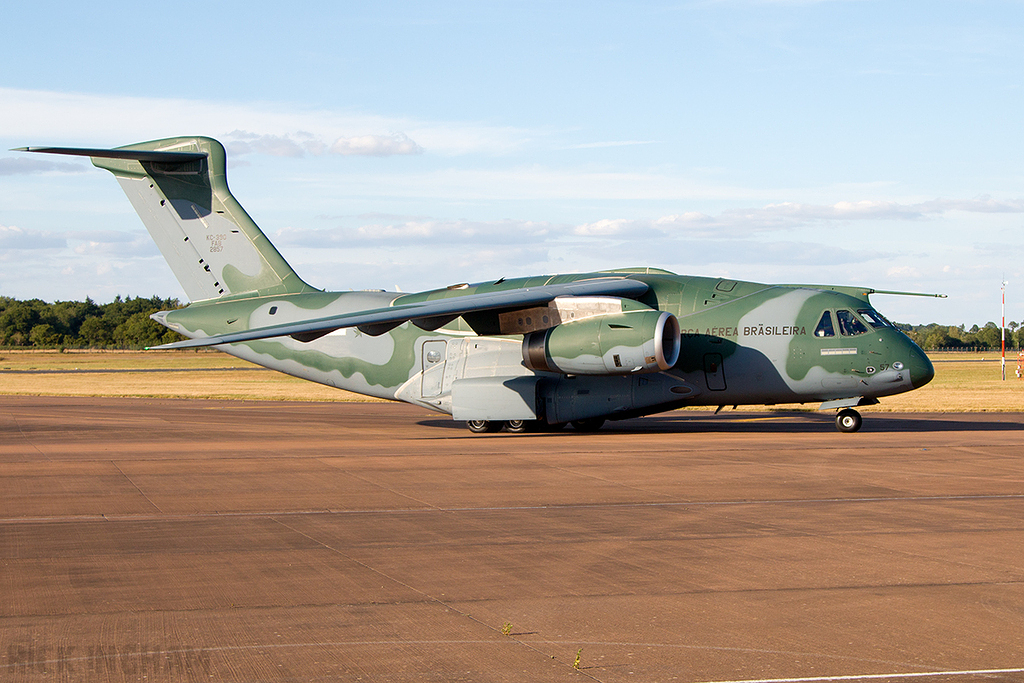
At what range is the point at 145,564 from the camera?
8.78 metres

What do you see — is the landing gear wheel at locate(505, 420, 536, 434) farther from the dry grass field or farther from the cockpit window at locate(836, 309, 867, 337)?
the dry grass field

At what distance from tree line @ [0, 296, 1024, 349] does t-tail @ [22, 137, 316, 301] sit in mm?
84396

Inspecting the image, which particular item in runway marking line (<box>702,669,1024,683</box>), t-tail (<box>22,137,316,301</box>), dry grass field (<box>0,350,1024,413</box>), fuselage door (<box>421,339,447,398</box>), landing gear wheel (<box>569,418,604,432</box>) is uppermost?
t-tail (<box>22,137,316,301</box>)

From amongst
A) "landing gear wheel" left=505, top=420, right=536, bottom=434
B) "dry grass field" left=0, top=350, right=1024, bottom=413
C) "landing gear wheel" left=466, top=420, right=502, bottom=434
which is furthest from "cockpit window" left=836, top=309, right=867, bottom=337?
"dry grass field" left=0, top=350, right=1024, bottom=413

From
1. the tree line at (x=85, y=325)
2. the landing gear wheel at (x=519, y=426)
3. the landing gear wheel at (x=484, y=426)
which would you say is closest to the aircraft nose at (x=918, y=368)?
the landing gear wheel at (x=519, y=426)

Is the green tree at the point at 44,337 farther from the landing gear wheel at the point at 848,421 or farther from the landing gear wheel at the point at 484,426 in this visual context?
the landing gear wheel at the point at 848,421

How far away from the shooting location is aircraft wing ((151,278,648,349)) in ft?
65.2

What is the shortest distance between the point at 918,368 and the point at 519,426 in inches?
345

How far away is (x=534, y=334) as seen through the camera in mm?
21609

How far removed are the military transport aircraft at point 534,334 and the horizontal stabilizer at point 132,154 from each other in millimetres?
35

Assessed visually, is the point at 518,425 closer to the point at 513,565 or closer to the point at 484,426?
the point at 484,426

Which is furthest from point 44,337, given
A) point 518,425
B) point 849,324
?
point 849,324

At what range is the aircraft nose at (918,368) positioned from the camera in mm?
20938

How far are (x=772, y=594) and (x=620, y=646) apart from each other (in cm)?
190
